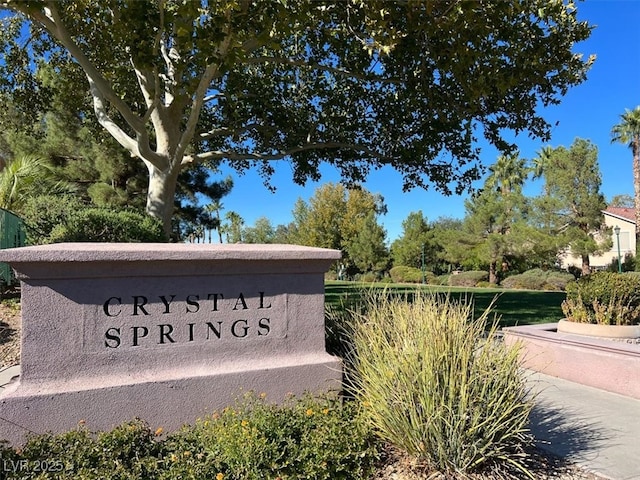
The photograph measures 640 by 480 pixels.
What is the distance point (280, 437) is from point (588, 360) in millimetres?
4586

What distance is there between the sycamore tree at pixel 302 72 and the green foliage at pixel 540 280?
68.3ft

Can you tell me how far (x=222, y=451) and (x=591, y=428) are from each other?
11.5 feet

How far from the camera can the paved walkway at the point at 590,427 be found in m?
3.65

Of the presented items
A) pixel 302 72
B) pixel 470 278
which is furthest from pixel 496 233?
pixel 302 72

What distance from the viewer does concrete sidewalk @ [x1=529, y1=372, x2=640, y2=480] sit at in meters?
3.64

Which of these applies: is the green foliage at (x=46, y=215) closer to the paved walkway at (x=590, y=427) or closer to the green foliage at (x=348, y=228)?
the paved walkway at (x=590, y=427)

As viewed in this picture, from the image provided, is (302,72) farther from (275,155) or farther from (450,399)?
(450,399)

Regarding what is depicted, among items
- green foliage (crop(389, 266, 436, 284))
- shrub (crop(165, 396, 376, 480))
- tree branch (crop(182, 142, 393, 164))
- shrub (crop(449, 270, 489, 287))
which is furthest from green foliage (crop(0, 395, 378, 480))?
shrub (crop(449, 270, 489, 287))

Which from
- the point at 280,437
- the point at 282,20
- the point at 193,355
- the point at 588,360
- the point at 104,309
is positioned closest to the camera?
the point at 280,437

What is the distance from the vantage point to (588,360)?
19.4 ft

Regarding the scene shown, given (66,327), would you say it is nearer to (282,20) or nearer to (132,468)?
(132,468)

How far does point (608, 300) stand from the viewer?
6.50m

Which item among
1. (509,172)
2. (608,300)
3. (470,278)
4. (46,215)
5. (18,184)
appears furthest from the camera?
(509,172)

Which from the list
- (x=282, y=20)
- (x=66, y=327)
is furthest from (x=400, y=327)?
(x=282, y=20)
